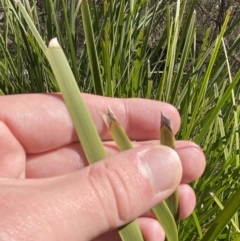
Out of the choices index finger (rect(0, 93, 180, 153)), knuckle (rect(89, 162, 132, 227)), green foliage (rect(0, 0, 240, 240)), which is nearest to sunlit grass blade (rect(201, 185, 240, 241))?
green foliage (rect(0, 0, 240, 240))

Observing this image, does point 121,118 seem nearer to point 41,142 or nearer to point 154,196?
point 41,142

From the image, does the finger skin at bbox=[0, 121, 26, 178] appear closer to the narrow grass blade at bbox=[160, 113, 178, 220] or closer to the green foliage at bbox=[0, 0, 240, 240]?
the green foliage at bbox=[0, 0, 240, 240]

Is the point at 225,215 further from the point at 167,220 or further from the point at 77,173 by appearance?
the point at 77,173

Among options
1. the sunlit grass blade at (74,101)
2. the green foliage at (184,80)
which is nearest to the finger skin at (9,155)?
the green foliage at (184,80)

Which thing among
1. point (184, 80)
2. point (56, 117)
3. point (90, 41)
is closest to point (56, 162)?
point (56, 117)

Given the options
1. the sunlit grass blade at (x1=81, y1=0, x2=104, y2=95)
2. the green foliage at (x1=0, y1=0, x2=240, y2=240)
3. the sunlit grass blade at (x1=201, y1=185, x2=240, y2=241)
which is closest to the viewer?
the sunlit grass blade at (x1=201, y1=185, x2=240, y2=241)

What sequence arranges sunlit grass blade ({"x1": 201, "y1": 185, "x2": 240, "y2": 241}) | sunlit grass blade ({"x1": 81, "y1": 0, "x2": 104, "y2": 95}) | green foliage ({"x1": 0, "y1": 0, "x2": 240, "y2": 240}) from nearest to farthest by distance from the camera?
sunlit grass blade ({"x1": 201, "y1": 185, "x2": 240, "y2": 241})
sunlit grass blade ({"x1": 81, "y1": 0, "x2": 104, "y2": 95})
green foliage ({"x1": 0, "y1": 0, "x2": 240, "y2": 240})

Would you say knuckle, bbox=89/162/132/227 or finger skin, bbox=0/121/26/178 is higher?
knuckle, bbox=89/162/132/227
